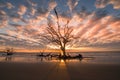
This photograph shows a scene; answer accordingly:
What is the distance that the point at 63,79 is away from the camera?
11.0 metres

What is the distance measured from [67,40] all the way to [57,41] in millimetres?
3057

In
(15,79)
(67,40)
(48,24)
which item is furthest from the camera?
(67,40)

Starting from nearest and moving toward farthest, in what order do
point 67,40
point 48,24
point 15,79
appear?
point 15,79, point 48,24, point 67,40

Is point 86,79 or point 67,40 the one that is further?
point 67,40

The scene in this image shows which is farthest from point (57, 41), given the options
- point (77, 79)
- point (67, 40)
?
point (77, 79)

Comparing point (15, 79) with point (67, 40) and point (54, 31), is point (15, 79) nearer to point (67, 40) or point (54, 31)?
point (54, 31)

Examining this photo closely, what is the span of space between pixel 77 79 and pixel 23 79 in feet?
13.2

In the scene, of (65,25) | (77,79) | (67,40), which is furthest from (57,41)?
(77,79)

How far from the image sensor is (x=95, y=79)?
11.1 m

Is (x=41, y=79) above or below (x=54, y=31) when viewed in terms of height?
below

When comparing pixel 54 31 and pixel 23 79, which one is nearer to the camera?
pixel 23 79

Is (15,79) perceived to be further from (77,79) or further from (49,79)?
(77,79)

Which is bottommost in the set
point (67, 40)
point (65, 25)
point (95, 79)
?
point (95, 79)

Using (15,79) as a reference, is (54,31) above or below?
above
